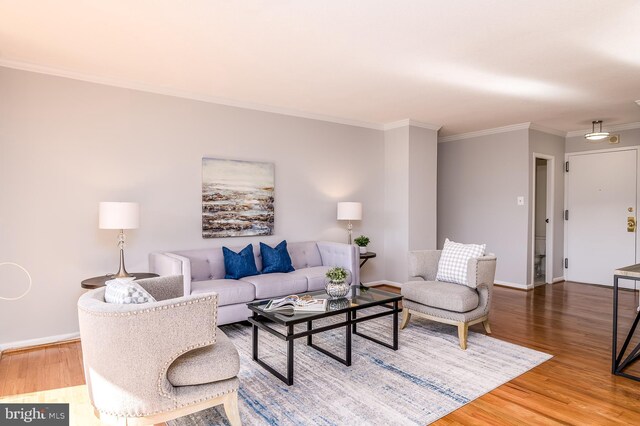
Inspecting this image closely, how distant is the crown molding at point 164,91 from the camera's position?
339 cm

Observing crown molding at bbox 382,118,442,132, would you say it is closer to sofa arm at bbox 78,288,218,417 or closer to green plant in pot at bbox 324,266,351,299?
green plant in pot at bbox 324,266,351,299

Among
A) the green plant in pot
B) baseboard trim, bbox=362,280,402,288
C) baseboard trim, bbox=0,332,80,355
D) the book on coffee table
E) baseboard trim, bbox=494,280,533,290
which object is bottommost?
baseboard trim, bbox=0,332,80,355

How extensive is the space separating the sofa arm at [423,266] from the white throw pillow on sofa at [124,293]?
2695mm

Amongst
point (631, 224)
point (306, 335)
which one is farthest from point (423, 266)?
point (631, 224)

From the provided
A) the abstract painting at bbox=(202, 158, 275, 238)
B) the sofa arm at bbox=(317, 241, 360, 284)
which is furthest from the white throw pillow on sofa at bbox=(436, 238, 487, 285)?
the abstract painting at bbox=(202, 158, 275, 238)

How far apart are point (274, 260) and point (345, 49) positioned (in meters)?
2.33

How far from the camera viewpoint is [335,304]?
304 centimetres

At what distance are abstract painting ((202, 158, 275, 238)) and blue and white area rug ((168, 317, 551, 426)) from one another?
1289 millimetres

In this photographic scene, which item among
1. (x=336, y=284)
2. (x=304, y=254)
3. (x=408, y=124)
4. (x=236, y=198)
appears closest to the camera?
(x=336, y=284)

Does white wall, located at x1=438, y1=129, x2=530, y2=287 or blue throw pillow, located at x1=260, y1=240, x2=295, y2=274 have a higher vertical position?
white wall, located at x1=438, y1=129, x2=530, y2=287

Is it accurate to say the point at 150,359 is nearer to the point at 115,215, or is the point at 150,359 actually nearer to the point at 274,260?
the point at 115,215

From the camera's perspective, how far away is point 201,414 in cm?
227

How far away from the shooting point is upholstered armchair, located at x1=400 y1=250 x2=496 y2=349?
11.0 ft

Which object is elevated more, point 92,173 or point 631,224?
point 92,173
